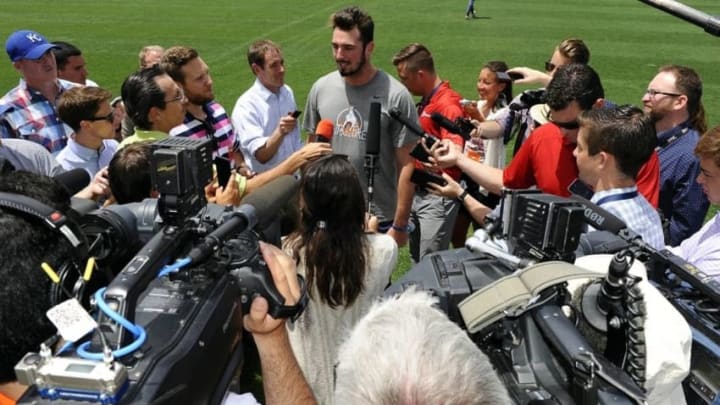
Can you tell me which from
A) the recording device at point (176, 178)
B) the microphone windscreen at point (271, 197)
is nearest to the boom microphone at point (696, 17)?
the microphone windscreen at point (271, 197)

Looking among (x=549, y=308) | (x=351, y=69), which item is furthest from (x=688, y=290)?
(x=351, y=69)

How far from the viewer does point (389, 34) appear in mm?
18250

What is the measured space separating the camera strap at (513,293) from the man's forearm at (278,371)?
526mm

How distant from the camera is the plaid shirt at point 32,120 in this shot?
4.50 m

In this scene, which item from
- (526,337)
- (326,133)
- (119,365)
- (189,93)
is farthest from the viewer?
(189,93)

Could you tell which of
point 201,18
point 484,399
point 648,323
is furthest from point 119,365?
point 201,18

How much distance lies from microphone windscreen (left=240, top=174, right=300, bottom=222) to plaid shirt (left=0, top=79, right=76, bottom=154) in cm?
275

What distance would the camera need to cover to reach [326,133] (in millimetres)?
3775

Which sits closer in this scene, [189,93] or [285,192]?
[285,192]

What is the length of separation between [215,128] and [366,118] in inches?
43.6

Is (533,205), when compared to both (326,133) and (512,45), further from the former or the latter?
(512,45)

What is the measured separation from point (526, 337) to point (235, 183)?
1924 mm

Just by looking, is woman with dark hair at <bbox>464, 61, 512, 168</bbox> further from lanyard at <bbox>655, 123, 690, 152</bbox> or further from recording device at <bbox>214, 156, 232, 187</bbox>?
recording device at <bbox>214, 156, 232, 187</bbox>

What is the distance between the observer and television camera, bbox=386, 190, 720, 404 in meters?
1.34
